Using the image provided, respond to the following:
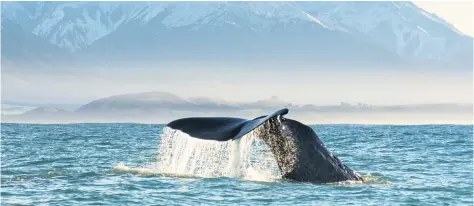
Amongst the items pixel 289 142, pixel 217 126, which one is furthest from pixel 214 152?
pixel 217 126

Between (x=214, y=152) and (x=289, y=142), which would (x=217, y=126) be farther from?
Result: (x=214, y=152)

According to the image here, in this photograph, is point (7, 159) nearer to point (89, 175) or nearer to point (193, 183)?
point (89, 175)

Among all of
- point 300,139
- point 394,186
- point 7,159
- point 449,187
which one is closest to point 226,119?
point 300,139

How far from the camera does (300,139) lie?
1159 centimetres

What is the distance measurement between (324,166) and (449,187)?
293 cm

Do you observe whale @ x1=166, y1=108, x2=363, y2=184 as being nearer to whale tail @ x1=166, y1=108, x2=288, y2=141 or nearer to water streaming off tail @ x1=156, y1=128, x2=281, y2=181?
whale tail @ x1=166, y1=108, x2=288, y2=141

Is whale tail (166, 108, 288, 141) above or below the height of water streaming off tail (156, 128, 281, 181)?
above

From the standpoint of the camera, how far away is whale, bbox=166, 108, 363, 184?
10.6 m

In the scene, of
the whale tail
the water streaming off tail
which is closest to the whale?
the whale tail

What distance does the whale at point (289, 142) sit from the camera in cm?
1065

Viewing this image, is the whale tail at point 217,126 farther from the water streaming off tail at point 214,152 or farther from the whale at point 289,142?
the water streaming off tail at point 214,152

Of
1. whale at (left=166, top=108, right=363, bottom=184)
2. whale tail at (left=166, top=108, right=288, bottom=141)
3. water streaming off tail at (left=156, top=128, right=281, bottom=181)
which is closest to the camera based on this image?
whale tail at (left=166, top=108, right=288, bottom=141)

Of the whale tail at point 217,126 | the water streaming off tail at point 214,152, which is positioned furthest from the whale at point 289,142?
the water streaming off tail at point 214,152

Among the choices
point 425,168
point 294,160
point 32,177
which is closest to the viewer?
point 294,160
